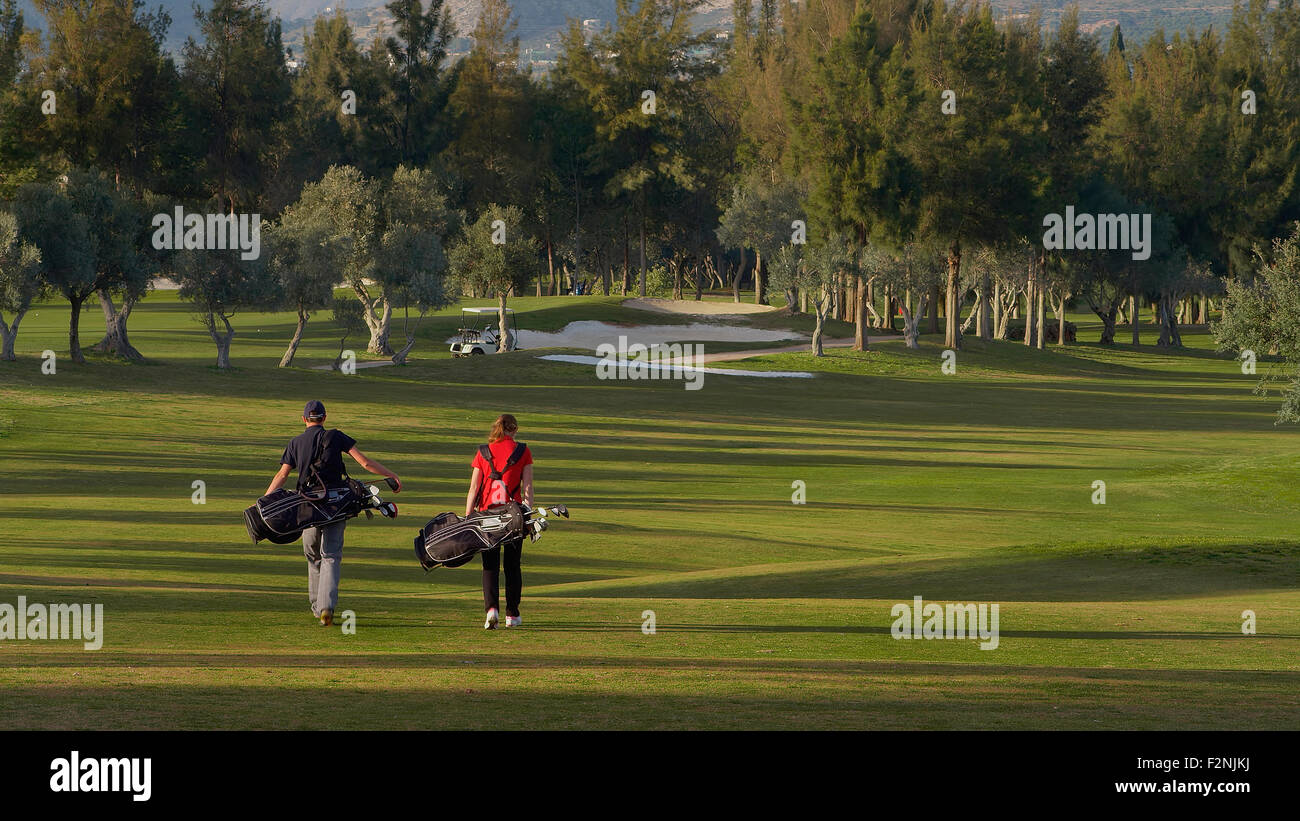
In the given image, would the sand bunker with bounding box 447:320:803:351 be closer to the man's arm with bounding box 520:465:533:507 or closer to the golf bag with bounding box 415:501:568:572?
the man's arm with bounding box 520:465:533:507

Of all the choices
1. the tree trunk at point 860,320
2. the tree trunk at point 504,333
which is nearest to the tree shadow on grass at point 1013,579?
the tree trunk at point 504,333

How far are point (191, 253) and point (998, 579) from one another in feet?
141

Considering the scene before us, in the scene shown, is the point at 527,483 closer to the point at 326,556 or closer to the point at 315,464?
the point at 315,464

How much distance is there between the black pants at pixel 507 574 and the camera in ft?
50.6

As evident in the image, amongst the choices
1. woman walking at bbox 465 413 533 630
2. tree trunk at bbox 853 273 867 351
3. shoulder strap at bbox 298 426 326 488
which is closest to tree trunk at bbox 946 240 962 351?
tree trunk at bbox 853 273 867 351

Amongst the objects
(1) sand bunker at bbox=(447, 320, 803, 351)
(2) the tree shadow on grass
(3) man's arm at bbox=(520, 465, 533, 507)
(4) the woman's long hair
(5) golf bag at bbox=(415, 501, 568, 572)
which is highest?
(1) sand bunker at bbox=(447, 320, 803, 351)

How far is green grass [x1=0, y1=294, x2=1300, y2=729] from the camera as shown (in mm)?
11656

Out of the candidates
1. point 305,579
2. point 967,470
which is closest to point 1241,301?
point 967,470

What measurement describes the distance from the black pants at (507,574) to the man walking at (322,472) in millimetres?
1356

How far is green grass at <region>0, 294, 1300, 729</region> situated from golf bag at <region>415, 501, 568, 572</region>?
42.1 inches

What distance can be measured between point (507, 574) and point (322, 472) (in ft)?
8.10

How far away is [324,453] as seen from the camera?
15203mm

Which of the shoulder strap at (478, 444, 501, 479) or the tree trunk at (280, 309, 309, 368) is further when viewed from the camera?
the tree trunk at (280, 309, 309, 368)

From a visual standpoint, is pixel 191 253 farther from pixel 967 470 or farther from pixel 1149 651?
pixel 1149 651
